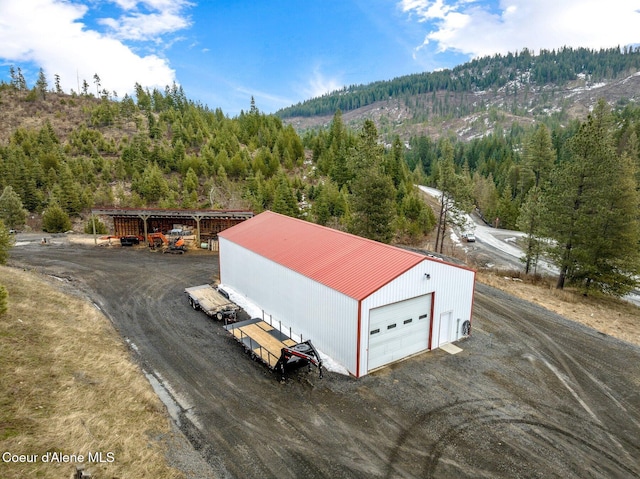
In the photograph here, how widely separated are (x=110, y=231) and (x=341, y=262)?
44878 mm

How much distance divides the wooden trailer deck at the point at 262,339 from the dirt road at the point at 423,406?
0.62 meters

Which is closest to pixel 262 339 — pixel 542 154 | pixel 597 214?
pixel 597 214

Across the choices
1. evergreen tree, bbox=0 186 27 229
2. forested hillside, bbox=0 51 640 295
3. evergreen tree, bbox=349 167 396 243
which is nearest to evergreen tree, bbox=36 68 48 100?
forested hillside, bbox=0 51 640 295

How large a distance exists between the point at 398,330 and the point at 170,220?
33.4m

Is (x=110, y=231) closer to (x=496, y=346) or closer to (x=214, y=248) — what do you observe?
(x=214, y=248)

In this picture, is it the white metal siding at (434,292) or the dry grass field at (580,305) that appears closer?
the white metal siding at (434,292)

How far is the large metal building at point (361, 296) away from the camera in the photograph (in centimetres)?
1537

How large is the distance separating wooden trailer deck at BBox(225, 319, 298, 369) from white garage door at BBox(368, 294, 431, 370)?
3.53m

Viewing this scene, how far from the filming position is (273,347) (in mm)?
15977

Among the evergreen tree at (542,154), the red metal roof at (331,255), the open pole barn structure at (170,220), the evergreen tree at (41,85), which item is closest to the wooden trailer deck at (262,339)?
the red metal roof at (331,255)

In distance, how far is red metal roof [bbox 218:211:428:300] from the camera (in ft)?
52.1

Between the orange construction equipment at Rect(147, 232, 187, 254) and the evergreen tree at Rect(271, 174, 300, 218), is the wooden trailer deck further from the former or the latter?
the evergreen tree at Rect(271, 174, 300, 218)

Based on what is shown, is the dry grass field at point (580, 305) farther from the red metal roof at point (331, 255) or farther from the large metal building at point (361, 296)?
the red metal roof at point (331, 255)

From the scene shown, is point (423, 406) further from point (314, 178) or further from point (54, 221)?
point (314, 178)
